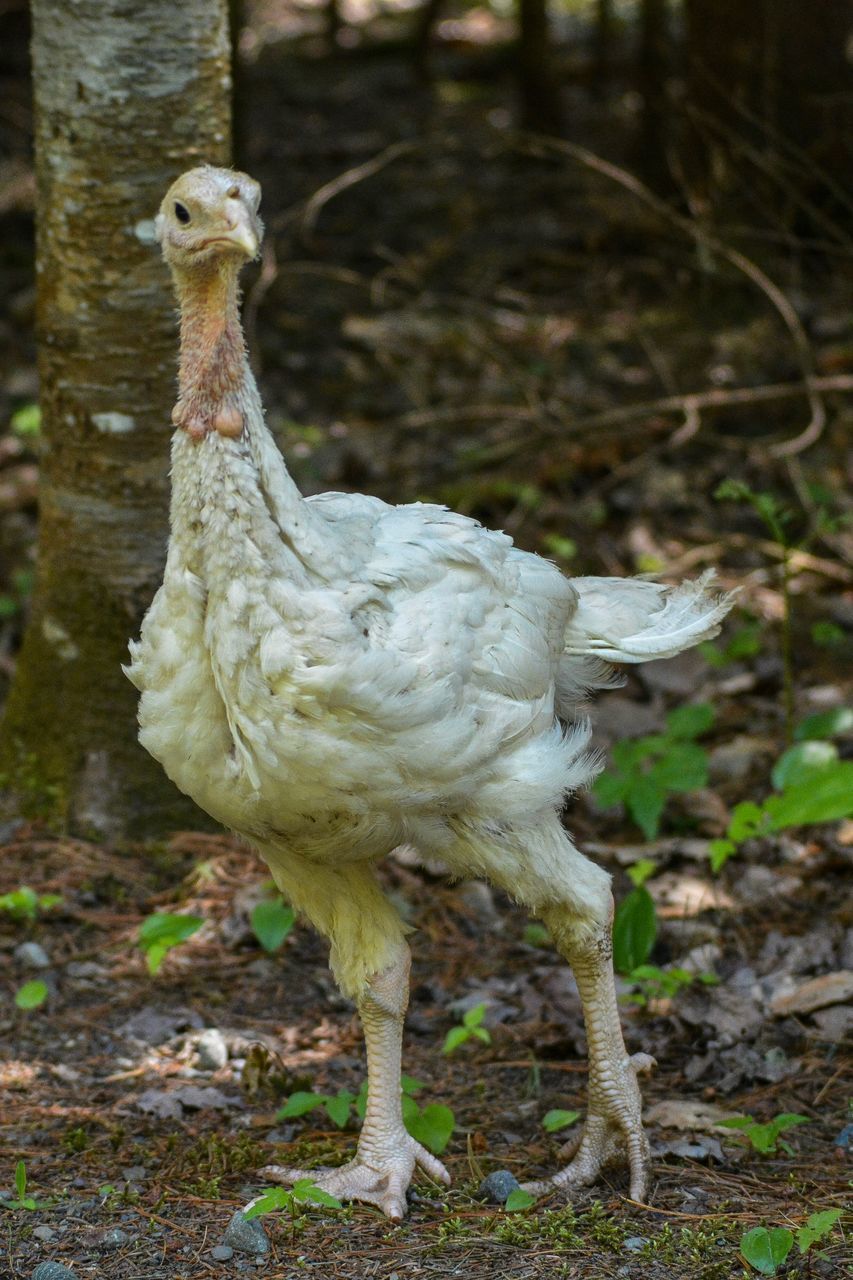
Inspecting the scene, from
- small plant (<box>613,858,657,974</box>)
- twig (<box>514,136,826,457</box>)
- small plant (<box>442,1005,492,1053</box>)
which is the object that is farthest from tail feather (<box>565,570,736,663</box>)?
twig (<box>514,136,826,457</box>)

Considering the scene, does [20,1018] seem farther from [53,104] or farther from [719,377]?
[719,377]

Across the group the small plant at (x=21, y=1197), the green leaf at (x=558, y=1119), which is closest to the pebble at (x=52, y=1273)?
the small plant at (x=21, y=1197)

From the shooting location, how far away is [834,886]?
5.29 meters

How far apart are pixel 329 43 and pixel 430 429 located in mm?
9973

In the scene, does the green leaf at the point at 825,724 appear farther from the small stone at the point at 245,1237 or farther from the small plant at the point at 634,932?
the small stone at the point at 245,1237

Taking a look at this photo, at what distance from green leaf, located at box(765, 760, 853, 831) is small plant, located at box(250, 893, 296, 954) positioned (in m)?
1.70

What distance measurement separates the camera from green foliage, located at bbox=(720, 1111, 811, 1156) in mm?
3900

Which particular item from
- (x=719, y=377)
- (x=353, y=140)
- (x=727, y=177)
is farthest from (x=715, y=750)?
(x=353, y=140)

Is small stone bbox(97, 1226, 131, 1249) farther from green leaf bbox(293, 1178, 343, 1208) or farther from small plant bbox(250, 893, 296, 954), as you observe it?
small plant bbox(250, 893, 296, 954)

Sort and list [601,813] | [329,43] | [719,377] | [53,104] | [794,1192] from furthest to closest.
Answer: [329,43]
[719,377]
[601,813]
[53,104]
[794,1192]

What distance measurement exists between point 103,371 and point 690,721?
2620 millimetres

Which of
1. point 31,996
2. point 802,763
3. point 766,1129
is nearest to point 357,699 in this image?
point 766,1129

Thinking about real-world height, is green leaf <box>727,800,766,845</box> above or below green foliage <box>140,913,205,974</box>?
above

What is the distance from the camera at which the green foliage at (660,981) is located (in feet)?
14.9
